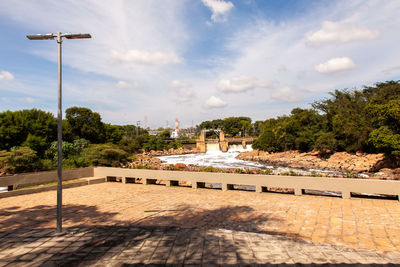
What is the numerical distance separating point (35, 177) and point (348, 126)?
3449 cm

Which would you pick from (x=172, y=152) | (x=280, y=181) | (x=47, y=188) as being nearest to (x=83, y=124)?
(x=47, y=188)

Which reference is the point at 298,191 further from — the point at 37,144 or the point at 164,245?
the point at 37,144

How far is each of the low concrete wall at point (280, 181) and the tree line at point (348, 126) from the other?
16179 mm

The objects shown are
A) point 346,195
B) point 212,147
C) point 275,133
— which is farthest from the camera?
point 212,147

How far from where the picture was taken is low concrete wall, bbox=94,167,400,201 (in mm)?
8578

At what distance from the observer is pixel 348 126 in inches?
1257

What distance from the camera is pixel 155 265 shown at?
4.21 m

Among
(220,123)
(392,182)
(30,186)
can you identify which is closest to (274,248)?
(392,182)

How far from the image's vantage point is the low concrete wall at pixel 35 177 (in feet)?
38.1

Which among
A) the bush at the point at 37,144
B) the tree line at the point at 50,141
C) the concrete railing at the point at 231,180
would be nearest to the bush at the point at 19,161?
the tree line at the point at 50,141

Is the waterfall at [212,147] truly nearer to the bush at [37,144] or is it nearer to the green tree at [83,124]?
the green tree at [83,124]

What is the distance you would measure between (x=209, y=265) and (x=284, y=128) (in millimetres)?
44402

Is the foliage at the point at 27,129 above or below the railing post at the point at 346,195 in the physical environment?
above

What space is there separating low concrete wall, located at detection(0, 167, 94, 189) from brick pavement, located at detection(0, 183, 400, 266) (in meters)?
1.92
